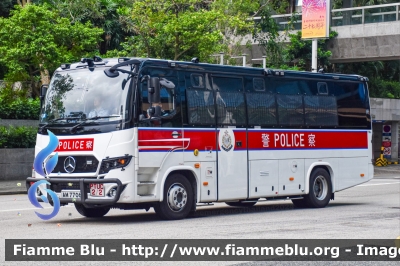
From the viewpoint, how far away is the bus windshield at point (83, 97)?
48.0 ft

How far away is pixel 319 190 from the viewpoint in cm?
1934

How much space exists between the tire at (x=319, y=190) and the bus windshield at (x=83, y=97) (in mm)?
6186

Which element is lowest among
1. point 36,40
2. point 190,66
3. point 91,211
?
point 91,211

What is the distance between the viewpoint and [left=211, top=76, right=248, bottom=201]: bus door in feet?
53.7

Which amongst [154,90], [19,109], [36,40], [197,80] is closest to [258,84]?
[197,80]

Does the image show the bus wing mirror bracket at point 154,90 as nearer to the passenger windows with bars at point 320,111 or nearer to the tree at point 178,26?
the passenger windows with bars at point 320,111

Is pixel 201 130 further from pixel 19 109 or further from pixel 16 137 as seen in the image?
pixel 19 109

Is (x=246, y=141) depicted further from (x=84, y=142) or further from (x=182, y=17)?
(x=182, y=17)

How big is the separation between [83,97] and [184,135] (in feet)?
6.82

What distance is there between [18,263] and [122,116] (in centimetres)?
512

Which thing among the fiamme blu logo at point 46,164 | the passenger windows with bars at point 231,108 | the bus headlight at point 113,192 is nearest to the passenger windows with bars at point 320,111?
the passenger windows with bars at point 231,108

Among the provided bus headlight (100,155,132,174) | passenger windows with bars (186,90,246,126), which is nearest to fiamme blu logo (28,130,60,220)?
bus headlight (100,155,132,174)

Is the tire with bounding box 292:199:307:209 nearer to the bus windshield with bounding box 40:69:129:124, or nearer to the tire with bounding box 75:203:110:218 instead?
the tire with bounding box 75:203:110:218

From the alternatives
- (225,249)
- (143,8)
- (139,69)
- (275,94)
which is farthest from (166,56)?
(225,249)
